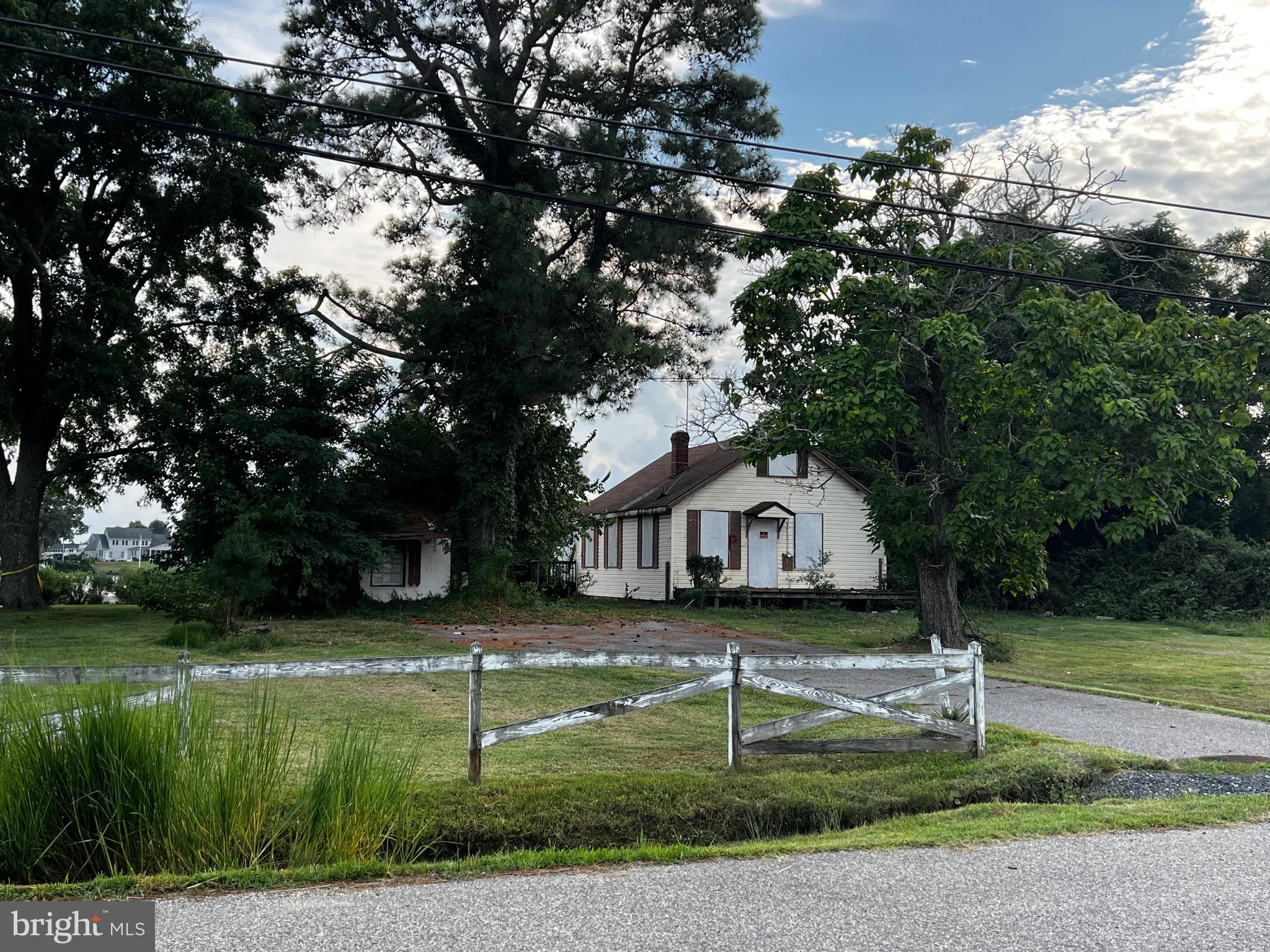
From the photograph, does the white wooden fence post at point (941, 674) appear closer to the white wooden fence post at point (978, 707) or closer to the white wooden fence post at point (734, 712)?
the white wooden fence post at point (978, 707)

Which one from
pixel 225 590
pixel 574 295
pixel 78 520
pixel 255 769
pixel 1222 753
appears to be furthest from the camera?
pixel 78 520

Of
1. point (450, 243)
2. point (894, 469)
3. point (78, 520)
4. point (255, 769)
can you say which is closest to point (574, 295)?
point (450, 243)

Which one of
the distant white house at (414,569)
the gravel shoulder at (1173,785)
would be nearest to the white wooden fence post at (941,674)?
the gravel shoulder at (1173,785)

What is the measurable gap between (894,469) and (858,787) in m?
11.3

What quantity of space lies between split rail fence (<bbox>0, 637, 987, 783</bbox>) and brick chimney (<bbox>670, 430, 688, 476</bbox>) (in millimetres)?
26656

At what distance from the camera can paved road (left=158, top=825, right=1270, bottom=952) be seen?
461cm

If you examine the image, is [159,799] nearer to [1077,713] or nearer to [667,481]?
[1077,713]

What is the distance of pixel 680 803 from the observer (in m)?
7.16

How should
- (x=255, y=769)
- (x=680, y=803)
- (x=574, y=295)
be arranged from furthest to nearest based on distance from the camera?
(x=574, y=295) < (x=680, y=803) < (x=255, y=769)

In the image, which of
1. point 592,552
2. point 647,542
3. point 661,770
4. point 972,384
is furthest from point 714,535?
point 661,770

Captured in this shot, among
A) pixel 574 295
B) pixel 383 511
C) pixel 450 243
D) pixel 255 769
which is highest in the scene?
pixel 450 243

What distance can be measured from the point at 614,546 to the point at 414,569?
33.6ft

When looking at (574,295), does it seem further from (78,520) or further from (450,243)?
(78,520)

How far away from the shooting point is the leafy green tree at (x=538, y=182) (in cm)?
2514
